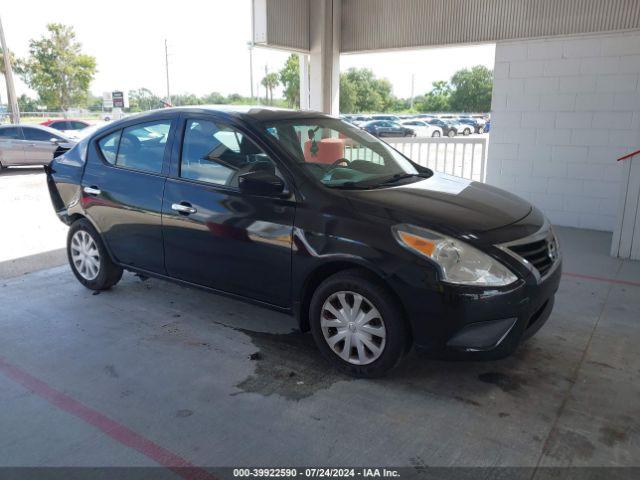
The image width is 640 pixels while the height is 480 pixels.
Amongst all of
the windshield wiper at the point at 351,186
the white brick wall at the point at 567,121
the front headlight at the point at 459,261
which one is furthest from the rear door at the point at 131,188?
the white brick wall at the point at 567,121

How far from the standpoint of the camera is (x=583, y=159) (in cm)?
780

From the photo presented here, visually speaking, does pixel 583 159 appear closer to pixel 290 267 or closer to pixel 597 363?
pixel 597 363

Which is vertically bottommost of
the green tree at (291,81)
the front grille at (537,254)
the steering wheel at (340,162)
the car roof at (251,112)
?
the front grille at (537,254)

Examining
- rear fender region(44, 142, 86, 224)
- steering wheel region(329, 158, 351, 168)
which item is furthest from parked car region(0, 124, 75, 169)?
steering wheel region(329, 158, 351, 168)

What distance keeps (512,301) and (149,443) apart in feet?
7.05

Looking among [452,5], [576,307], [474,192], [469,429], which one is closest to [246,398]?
[469,429]

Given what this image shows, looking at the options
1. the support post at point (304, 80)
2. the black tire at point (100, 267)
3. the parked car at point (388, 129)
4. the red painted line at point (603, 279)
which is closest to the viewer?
the black tire at point (100, 267)

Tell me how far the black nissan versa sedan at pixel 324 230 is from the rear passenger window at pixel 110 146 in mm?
14

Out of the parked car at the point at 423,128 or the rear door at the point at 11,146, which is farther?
the parked car at the point at 423,128

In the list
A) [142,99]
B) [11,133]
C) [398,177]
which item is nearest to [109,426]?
[398,177]

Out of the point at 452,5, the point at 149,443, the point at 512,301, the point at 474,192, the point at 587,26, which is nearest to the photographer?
the point at 149,443

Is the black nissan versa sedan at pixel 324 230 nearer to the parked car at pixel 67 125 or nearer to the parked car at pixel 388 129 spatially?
the parked car at pixel 67 125

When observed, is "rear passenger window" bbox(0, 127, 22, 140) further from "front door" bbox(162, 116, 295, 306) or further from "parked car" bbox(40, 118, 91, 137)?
"front door" bbox(162, 116, 295, 306)

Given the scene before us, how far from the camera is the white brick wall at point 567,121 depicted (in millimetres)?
7387
